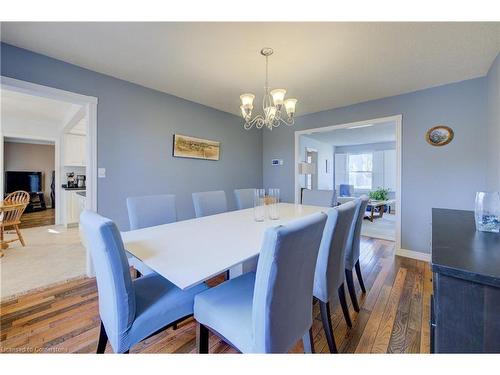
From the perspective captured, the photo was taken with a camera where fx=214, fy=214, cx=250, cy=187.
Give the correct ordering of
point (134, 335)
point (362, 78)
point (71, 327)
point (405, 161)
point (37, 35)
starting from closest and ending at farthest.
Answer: point (134, 335), point (71, 327), point (37, 35), point (362, 78), point (405, 161)

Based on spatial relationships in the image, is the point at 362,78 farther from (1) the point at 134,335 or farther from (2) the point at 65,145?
(2) the point at 65,145

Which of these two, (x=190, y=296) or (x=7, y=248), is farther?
(x=7, y=248)

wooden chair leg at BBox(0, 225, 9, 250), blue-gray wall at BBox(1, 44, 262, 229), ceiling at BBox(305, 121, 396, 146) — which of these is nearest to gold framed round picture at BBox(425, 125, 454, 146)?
ceiling at BBox(305, 121, 396, 146)

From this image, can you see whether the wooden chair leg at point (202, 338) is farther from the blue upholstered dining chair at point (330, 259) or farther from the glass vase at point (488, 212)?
the glass vase at point (488, 212)

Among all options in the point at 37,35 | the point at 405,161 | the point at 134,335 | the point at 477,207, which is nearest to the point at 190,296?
the point at 134,335

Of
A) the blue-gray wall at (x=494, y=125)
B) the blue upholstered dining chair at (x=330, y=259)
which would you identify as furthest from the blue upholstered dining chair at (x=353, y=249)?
the blue-gray wall at (x=494, y=125)

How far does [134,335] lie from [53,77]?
2.54 meters

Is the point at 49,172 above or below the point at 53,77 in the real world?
below

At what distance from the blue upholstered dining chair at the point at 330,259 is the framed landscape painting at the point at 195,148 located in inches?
101

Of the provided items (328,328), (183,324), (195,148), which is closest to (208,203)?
(183,324)

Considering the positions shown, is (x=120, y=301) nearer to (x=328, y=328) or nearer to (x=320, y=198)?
(x=328, y=328)

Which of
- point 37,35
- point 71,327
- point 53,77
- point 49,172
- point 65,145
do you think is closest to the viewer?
point 71,327

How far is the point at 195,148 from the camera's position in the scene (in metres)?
3.39
